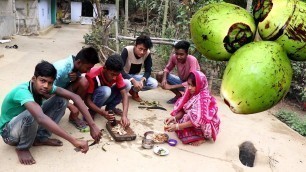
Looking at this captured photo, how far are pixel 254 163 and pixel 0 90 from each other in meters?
4.01

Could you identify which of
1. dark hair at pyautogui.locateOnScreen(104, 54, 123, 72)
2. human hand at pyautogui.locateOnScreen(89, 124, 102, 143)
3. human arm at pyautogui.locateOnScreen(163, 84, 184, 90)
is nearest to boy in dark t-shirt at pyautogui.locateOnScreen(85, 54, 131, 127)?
dark hair at pyautogui.locateOnScreen(104, 54, 123, 72)

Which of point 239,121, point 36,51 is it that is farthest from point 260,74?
point 36,51

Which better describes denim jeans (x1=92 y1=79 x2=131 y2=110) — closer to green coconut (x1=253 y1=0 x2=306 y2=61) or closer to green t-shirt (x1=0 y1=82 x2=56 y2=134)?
green t-shirt (x1=0 y1=82 x2=56 y2=134)

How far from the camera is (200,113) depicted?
138 inches

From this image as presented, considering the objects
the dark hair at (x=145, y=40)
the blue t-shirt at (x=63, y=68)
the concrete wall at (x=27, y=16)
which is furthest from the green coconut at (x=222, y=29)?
the concrete wall at (x=27, y=16)

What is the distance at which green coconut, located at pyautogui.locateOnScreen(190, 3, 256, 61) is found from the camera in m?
0.47

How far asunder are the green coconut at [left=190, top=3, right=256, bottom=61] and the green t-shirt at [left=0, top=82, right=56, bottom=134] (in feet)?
7.49

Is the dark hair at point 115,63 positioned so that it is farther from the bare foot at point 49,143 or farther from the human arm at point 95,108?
the bare foot at point 49,143

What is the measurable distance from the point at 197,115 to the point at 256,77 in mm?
3117

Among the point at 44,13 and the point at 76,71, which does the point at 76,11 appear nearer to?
the point at 44,13

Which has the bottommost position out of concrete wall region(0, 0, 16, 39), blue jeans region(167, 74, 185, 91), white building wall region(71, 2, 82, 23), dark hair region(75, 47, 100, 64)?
blue jeans region(167, 74, 185, 91)

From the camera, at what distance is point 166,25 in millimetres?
7746

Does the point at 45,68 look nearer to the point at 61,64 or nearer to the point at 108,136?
the point at 61,64

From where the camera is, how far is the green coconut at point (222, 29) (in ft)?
1.53
